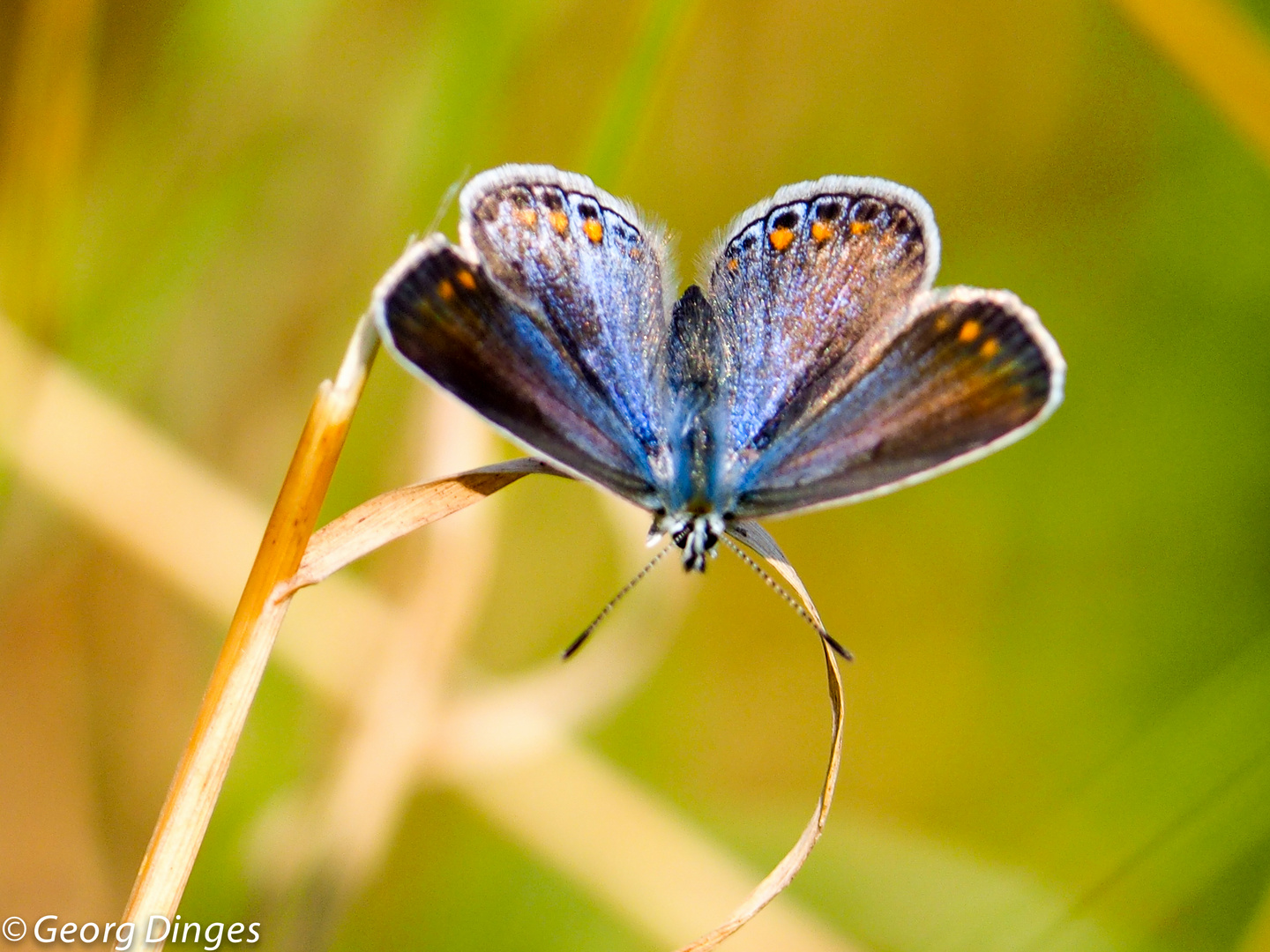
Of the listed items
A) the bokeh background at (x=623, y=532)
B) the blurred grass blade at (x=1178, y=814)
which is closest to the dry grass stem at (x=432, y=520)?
the bokeh background at (x=623, y=532)

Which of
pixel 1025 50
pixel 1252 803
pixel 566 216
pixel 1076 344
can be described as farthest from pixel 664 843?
pixel 1025 50

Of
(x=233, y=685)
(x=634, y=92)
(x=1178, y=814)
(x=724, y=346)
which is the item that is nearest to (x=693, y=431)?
(x=724, y=346)

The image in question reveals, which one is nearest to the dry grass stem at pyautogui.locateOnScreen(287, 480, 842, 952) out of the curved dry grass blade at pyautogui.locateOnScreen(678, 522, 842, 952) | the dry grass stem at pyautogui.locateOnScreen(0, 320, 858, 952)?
the curved dry grass blade at pyautogui.locateOnScreen(678, 522, 842, 952)

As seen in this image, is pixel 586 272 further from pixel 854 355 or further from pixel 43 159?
pixel 43 159

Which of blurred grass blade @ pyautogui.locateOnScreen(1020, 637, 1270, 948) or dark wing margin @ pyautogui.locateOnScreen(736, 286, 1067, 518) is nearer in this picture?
dark wing margin @ pyautogui.locateOnScreen(736, 286, 1067, 518)

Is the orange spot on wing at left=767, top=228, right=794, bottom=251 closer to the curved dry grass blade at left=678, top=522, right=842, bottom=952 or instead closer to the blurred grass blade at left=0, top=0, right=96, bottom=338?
the curved dry grass blade at left=678, top=522, right=842, bottom=952

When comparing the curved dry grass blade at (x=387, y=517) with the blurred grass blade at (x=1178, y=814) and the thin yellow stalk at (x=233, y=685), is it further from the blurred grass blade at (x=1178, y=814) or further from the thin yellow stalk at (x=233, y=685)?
the blurred grass blade at (x=1178, y=814)

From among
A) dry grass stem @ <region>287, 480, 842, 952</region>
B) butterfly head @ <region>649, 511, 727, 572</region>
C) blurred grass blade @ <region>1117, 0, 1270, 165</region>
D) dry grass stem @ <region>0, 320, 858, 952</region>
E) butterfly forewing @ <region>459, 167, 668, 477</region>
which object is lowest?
dry grass stem @ <region>0, 320, 858, 952</region>
